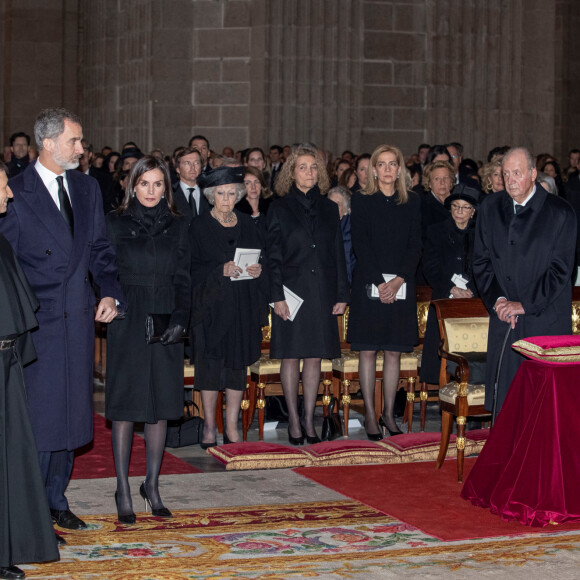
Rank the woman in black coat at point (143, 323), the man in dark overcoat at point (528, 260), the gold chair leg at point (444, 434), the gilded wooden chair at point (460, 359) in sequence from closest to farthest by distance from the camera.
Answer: the woman in black coat at point (143, 323), the man in dark overcoat at point (528, 260), the gilded wooden chair at point (460, 359), the gold chair leg at point (444, 434)

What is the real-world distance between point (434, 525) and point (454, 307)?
73.4 inches

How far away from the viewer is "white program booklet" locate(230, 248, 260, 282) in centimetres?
799

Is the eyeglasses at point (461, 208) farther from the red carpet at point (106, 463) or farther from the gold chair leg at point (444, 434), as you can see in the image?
the red carpet at point (106, 463)

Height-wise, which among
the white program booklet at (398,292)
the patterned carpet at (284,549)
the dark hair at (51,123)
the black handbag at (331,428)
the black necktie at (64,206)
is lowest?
the patterned carpet at (284,549)

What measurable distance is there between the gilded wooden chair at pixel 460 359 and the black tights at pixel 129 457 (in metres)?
1.90

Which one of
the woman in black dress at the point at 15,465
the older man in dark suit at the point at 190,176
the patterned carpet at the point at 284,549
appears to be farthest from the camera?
the older man in dark suit at the point at 190,176

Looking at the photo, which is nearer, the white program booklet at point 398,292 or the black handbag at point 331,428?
the white program booklet at point 398,292

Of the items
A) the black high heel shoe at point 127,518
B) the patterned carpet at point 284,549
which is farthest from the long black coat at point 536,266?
the black high heel shoe at point 127,518

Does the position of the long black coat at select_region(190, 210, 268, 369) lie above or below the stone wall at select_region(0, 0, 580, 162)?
below

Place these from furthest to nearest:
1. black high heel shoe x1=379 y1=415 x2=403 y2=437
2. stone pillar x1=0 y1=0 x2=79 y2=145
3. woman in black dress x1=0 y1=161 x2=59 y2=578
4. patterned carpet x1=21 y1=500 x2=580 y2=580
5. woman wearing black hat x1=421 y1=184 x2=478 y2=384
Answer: stone pillar x1=0 y1=0 x2=79 y2=145, woman wearing black hat x1=421 y1=184 x2=478 y2=384, black high heel shoe x1=379 y1=415 x2=403 y2=437, patterned carpet x1=21 y1=500 x2=580 y2=580, woman in black dress x1=0 y1=161 x2=59 y2=578

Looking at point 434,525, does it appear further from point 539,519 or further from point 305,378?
point 305,378

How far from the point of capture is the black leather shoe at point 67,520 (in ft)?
20.2

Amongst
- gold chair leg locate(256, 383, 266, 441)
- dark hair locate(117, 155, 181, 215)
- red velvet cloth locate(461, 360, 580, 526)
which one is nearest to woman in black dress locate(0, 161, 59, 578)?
dark hair locate(117, 155, 181, 215)

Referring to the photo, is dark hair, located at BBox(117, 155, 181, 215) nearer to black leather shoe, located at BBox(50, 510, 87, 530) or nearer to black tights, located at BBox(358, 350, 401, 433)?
black leather shoe, located at BBox(50, 510, 87, 530)
